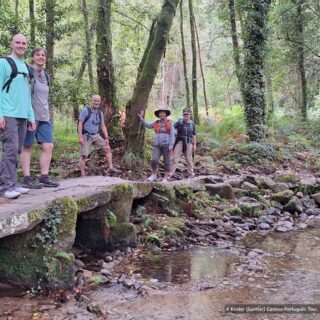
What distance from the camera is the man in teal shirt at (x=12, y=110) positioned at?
18.8 ft

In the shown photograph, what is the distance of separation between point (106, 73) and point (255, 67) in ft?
20.0

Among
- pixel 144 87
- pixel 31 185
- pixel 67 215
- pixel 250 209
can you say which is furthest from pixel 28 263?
pixel 144 87

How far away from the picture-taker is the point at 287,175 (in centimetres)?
1266

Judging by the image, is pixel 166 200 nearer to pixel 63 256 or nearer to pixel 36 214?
pixel 63 256

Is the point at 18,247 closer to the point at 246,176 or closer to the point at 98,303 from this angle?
the point at 98,303

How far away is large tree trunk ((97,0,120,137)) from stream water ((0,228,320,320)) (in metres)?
5.86

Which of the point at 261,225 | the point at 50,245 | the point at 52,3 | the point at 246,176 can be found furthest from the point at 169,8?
the point at 50,245

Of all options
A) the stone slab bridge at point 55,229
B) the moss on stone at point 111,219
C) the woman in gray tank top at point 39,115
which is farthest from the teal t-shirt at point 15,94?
the moss on stone at point 111,219

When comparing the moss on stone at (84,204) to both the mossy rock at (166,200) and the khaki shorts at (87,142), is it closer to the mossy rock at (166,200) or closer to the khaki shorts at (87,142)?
the mossy rock at (166,200)

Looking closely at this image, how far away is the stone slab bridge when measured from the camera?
17.2 ft

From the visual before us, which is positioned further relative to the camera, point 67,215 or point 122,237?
point 122,237

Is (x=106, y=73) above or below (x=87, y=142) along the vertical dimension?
above

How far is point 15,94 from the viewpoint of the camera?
5.83 meters

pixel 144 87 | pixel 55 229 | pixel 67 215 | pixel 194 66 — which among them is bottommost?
pixel 55 229
